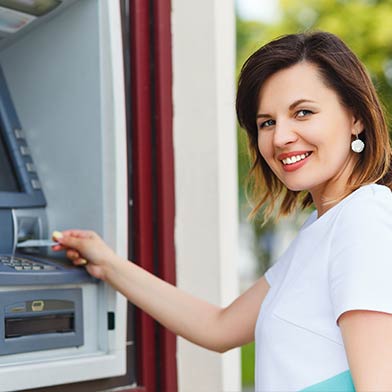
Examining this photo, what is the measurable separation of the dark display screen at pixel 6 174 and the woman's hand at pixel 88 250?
0.20 meters

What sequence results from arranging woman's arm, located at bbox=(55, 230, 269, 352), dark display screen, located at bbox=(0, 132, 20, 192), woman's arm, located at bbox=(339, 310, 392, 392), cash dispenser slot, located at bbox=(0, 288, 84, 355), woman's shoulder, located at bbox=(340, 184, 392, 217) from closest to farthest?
1. woman's arm, located at bbox=(339, 310, 392, 392)
2. woman's shoulder, located at bbox=(340, 184, 392, 217)
3. cash dispenser slot, located at bbox=(0, 288, 84, 355)
4. woman's arm, located at bbox=(55, 230, 269, 352)
5. dark display screen, located at bbox=(0, 132, 20, 192)

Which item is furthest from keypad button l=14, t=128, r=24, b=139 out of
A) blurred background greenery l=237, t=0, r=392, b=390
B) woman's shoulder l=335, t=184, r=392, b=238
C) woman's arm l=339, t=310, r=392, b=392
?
blurred background greenery l=237, t=0, r=392, b=390

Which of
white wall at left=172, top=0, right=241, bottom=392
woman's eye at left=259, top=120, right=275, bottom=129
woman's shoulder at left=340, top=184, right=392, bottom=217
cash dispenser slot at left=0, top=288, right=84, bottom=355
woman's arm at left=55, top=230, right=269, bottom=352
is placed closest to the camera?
woman's shoulder at left=340, top=184, right=392, bottom=217

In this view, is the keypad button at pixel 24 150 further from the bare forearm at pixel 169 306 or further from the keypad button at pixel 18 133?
the bare forearm at pixel 169 306

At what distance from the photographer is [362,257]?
4.69ft

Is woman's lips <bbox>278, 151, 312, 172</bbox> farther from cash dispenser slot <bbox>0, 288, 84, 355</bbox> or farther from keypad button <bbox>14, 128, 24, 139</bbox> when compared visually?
keypad button <bbox>14, 128, 24, 139</bbox>

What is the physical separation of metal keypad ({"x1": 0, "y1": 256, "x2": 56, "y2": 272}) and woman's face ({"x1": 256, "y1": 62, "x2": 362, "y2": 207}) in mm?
647

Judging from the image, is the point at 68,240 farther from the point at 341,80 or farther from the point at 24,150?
the point at 341,80

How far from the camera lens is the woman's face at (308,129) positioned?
1.61 m

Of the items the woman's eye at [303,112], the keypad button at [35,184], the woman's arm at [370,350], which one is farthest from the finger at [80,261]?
the woman's arm at [370,350]

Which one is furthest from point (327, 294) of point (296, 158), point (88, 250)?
point (88, 250)

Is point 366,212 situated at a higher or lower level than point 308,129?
lower

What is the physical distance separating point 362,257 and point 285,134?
33 cm

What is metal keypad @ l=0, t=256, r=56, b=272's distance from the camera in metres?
1.87
